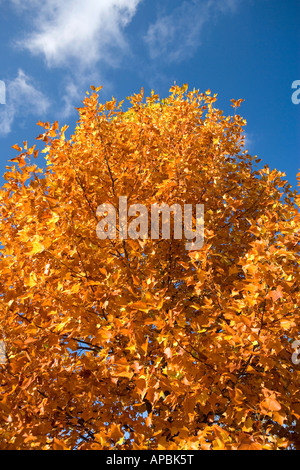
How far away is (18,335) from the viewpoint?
299cm

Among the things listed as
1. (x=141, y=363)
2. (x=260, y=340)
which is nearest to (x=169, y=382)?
(x=141, y=363)

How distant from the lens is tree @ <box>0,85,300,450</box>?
7.16ft

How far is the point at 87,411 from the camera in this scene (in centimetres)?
282

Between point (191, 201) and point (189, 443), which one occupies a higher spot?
point (191, 201)

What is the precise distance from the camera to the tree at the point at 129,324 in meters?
2.18

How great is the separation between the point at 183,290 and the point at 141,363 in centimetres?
224

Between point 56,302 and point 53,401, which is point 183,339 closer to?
point 56,302

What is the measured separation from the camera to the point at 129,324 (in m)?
2.20

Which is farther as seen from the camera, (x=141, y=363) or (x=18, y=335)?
(x=18, y=335)
